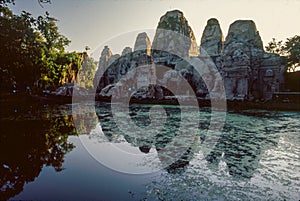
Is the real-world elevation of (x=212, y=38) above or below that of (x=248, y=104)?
above

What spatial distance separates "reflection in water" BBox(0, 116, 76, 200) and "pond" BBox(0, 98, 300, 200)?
0.05ft

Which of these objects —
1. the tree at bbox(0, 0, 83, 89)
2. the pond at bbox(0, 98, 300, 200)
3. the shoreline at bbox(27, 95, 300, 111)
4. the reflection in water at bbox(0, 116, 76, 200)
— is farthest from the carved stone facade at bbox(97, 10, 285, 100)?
the reflection in water at bbox(0, 116, 76, 200)

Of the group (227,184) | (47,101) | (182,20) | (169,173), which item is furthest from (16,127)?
(182,20)

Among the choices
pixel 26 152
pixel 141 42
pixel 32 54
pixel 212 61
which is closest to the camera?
pixel 26 152

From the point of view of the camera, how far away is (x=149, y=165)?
5.10 m

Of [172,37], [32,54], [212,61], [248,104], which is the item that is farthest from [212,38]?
[32,54]

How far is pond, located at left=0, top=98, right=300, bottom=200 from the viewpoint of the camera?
364cm

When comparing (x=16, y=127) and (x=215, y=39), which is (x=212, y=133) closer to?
(x=16, y=127)

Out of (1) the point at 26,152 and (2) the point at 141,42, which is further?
(2) the point at 141,42

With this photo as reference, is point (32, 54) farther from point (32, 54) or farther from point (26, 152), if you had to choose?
point (26, 152)

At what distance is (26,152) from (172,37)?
142ft

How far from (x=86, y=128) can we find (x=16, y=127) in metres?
3.37

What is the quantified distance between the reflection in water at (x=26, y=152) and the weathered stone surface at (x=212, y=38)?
3654 cm

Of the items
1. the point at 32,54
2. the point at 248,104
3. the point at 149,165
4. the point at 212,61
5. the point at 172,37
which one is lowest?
the point at 149,165
